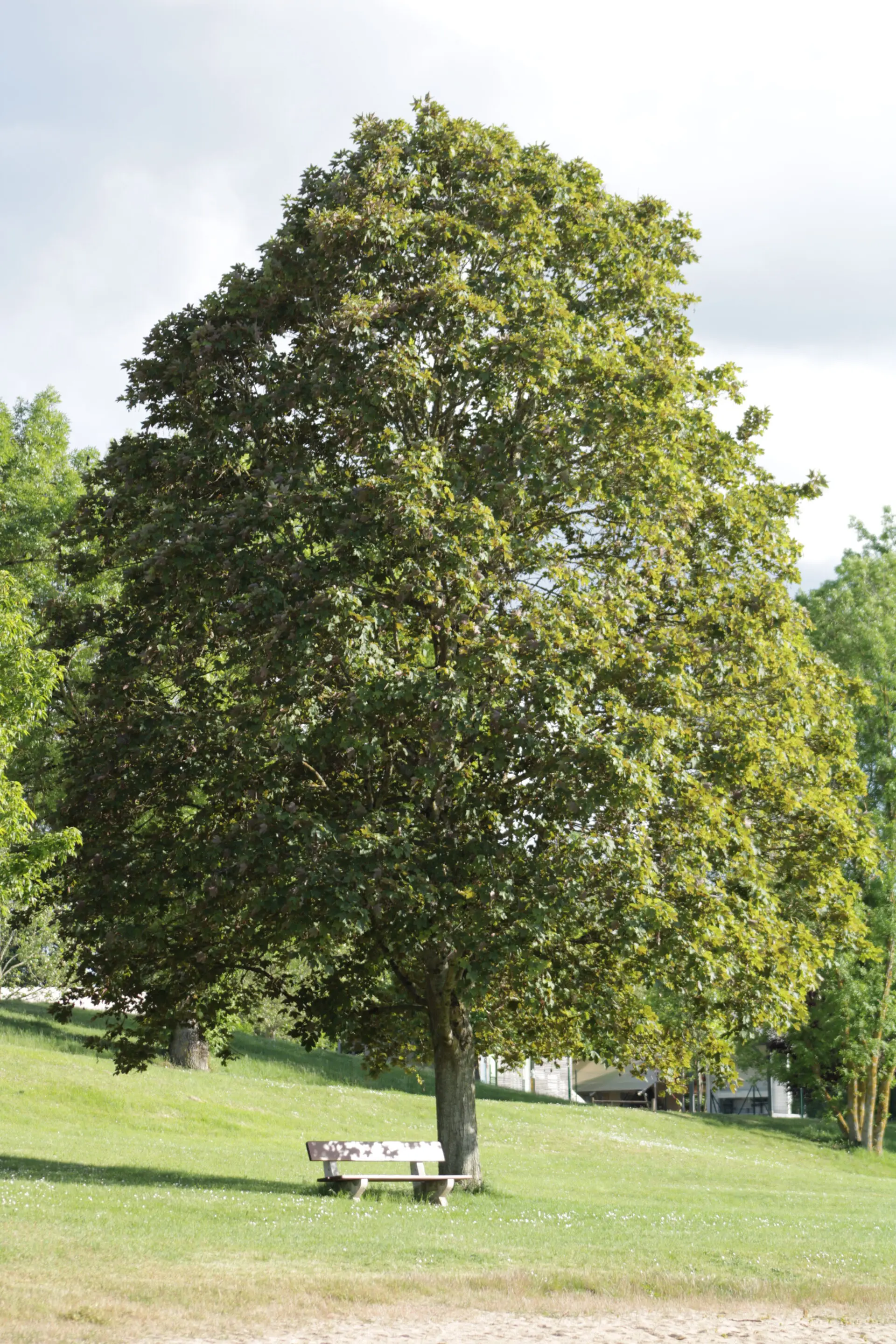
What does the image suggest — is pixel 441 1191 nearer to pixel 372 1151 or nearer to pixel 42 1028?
pixel 372 1151

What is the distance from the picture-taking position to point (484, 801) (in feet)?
53.3

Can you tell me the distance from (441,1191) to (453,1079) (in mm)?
1680

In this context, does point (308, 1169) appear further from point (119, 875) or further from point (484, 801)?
point (484, 801)

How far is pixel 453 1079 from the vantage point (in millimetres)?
17828

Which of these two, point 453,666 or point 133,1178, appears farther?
point 133,1178

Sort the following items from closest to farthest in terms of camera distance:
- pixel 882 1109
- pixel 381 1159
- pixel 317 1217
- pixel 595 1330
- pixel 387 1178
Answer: pixel 595 1330 < pixel 317 1217 < pixel 387 1178 < pixel 381 1159 < pixel 882 1109

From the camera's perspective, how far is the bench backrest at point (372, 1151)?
16.3m

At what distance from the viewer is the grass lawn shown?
956 cm

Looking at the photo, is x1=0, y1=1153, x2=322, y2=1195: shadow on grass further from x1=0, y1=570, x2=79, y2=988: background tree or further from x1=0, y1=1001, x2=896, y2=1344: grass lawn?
x1=0, y1=570, x2=79, y2=988: background tree

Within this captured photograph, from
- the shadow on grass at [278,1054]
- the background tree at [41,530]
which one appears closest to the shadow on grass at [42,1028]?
the shadow on grass at [278,1054]

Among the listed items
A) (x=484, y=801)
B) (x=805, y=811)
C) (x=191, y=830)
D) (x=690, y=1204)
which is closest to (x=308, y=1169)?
(x=690, y=1204)

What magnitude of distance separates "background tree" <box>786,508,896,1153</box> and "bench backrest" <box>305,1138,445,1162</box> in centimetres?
2378

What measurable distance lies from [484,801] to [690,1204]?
952 cm

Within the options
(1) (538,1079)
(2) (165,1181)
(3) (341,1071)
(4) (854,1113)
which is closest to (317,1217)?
(2) (165,1181)
